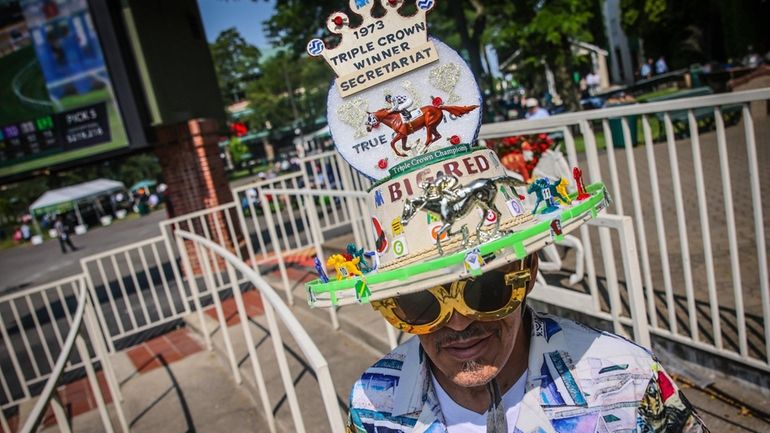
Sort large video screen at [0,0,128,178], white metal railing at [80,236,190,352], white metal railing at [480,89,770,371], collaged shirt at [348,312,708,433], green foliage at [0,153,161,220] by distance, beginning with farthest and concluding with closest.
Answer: green foliage at [0,153,161,220] < large video screen at [0,0,128,178] < white metal railing at [80,236,190,352] < white metal railing at [480,89,770,371] < collaged shirt at [348,312,708,433]

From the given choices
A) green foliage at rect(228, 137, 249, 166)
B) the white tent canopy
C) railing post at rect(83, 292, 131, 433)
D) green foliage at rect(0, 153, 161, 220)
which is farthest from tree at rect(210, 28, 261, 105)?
railing post at rect(83, 292, 131, 433)

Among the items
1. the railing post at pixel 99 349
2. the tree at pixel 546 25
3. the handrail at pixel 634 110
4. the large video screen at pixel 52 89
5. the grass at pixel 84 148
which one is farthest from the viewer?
the tree at pixel 546 25

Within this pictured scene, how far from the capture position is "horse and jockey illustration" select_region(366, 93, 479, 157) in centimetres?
151

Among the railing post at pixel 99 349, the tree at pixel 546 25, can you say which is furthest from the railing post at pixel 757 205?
the tree at pixel 546 25

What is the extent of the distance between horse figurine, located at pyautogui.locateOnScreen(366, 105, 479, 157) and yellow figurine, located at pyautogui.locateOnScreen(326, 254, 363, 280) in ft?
1.31

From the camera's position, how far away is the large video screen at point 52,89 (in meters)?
8.40

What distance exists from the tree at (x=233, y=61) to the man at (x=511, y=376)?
5434 cm

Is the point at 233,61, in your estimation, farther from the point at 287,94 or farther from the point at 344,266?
the point at 344,266

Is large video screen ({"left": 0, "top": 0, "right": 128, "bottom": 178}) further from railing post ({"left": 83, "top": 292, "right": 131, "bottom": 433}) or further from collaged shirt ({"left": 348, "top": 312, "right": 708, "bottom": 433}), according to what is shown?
collaged shirt ({"left": 348, "top": 312, "right": 708, "bottom": 433})

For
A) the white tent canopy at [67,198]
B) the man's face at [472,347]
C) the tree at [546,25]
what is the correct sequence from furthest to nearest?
the white tent canopy at [67,198] < the tree at [546,25] < the man's face at [472,347]

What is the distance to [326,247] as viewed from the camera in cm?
700

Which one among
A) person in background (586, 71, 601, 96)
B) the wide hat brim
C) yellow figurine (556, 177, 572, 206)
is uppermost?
person in background (586, 71, 601, 96)

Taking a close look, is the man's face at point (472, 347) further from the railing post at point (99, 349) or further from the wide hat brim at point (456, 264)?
the railing post at point (99, 349)

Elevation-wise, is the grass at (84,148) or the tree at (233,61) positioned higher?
the tree at (233,61)
